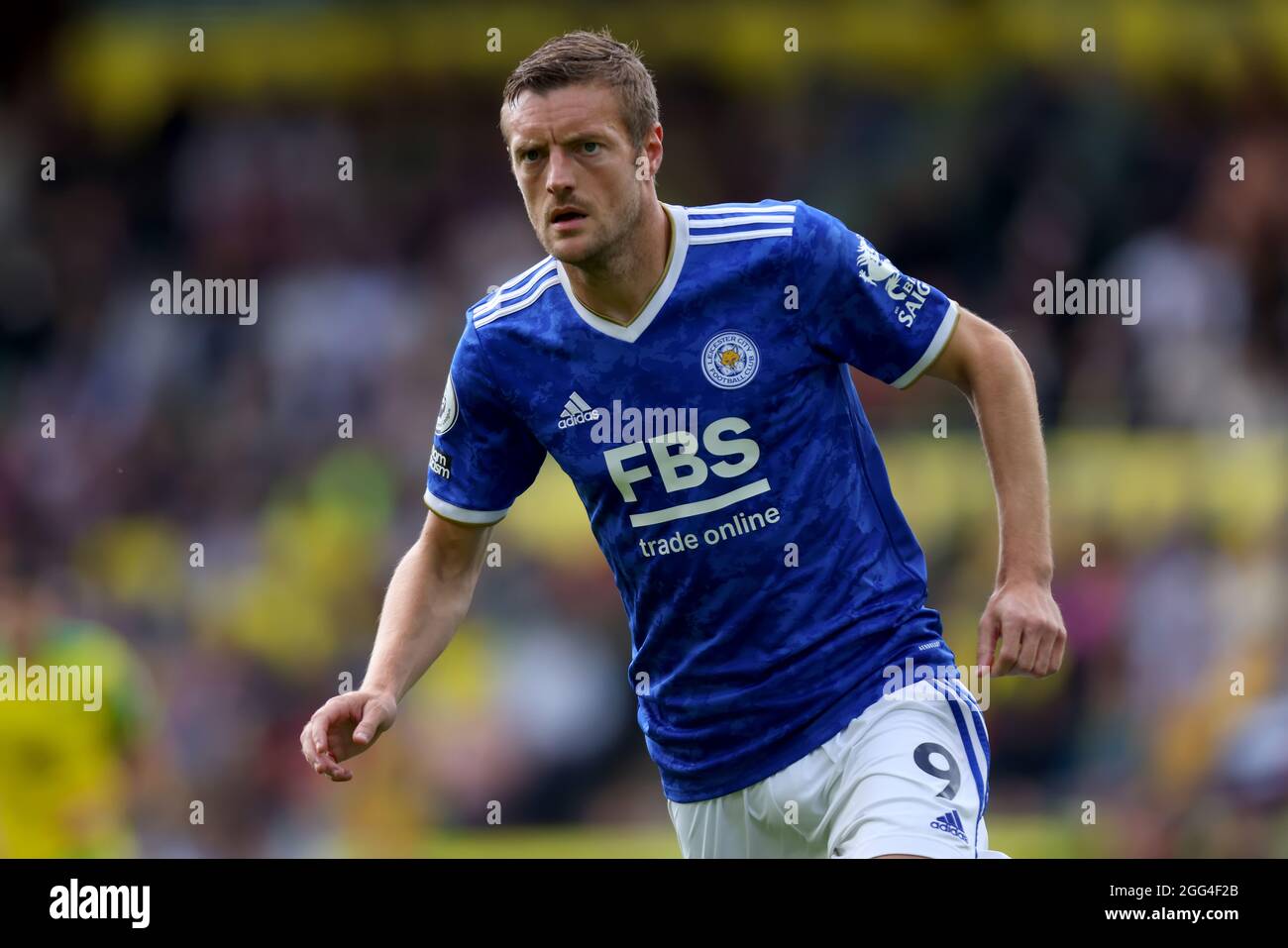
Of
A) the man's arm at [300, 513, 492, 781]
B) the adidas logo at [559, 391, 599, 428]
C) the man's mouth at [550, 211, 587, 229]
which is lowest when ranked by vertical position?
the man's arm at [300, 513, 492, 781]

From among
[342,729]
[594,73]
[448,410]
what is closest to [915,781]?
[342,729]

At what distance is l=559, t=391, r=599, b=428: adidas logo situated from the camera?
469 cm

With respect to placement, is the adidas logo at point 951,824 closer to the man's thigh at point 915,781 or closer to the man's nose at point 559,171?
the man's thigh at point 915,781

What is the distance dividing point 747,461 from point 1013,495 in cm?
68

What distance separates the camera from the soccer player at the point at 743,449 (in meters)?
4.56

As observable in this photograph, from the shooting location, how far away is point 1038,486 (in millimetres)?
4523

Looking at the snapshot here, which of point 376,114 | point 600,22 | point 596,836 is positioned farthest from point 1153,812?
point 376,114

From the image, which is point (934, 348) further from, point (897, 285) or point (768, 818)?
point (768, 818)

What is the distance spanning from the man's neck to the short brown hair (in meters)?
0.23

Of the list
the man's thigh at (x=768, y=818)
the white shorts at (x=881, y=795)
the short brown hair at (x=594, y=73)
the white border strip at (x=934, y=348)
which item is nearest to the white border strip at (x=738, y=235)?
the short brown hair at (x=594, y=73)

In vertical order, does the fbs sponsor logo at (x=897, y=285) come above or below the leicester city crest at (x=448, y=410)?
above

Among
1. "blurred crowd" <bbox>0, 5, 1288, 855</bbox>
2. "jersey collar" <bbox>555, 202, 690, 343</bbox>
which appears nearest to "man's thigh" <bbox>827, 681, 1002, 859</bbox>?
"jersey collar" <bbox>555, 202, 690, 343</bbox>

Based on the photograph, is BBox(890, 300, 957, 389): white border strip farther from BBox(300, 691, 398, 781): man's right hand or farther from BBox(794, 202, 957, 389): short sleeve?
BBox(300, 691, 398, 781): man's right hand

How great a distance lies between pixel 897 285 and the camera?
467 centimetres
